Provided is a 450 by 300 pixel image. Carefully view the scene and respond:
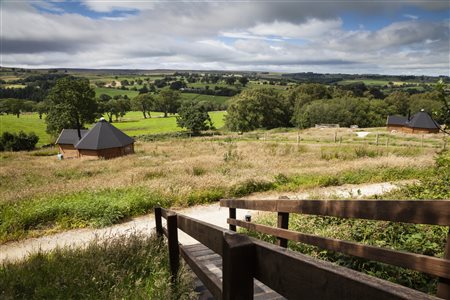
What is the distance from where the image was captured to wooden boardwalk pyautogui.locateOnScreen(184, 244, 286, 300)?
3.64 m

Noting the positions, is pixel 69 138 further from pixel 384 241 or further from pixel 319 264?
pixel 319 264

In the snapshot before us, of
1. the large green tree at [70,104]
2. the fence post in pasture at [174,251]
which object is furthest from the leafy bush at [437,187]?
the large green tree at [70,104]

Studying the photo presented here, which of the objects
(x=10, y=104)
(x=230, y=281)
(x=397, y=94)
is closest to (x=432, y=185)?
(x=230, y=281)

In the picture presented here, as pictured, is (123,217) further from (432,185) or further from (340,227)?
(432,185)

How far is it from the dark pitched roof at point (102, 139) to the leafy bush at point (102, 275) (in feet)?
107

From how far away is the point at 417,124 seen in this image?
6159 centimetres

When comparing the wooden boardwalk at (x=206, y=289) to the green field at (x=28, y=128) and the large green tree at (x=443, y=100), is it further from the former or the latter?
the green field at (x=28, y=128)

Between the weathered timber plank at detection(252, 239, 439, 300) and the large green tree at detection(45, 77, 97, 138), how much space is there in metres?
57.8

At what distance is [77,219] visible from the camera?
9.66 m

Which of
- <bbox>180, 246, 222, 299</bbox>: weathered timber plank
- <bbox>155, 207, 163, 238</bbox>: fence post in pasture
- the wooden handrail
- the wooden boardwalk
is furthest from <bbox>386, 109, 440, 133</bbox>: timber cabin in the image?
<bbox>180, 246, 222, 299</bbox>: weathered timber plank

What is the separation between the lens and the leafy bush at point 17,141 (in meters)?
59.5

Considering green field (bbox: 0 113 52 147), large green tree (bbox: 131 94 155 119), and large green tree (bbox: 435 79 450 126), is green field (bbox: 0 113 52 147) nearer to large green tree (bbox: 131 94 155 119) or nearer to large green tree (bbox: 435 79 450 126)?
large green tree (bbox: 131 94 155 119)

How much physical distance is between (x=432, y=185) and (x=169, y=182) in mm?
9475

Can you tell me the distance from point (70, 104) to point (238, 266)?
198 feet
